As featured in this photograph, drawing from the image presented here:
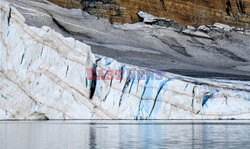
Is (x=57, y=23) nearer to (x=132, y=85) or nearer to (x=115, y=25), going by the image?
(x=115, y=25)

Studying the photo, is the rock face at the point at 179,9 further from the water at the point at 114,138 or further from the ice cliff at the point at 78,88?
the water at the point at 114,138

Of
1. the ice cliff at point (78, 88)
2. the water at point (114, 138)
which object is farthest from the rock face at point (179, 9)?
the water at point (114, 138)

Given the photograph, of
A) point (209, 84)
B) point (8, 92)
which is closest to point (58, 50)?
point (8, 92)

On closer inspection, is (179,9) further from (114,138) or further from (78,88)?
(114,138)

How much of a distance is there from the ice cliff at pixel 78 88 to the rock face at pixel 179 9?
18.9 metres

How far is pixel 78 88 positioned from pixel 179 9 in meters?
24.7

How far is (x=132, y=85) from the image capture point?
604 inches

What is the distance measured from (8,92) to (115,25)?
69.1 ft

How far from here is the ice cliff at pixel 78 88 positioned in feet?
45.9

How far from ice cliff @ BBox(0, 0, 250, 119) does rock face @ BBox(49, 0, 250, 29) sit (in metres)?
18.9

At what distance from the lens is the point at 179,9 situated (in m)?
38.3

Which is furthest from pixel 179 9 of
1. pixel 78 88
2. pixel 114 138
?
pixel 114 138

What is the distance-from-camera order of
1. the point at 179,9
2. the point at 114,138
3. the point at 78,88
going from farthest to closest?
the point at 179,9 → the point at 78,88 → the point at 114,138

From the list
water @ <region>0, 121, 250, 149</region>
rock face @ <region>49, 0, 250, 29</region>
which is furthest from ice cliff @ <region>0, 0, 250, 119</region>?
rock face @ <region>49, 0, 250, 29</region>
